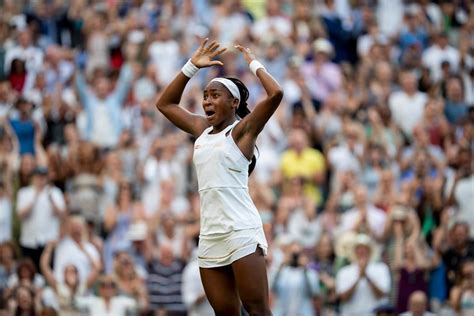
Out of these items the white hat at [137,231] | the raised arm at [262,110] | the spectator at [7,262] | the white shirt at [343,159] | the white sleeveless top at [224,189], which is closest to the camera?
the raised arm at [262,110]

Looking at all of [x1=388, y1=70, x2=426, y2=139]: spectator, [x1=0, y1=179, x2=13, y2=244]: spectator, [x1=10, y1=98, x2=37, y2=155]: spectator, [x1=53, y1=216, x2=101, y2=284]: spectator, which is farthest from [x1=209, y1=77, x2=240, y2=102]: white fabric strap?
[x1=388, y1=70, x2=426, y2=139]: spectator

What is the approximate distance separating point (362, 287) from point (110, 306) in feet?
9.22

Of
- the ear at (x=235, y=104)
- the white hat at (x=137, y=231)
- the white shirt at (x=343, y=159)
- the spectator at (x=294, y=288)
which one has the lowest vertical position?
the spectator at (x=294, y=288)

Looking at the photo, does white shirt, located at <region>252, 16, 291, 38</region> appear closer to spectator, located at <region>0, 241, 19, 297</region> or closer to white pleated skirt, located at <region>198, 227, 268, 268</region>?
spectator, located at <region>0, 241, 19, 297</region>

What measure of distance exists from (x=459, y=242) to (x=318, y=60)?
4.79 m

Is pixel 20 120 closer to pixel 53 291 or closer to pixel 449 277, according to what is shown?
pixel 53 291

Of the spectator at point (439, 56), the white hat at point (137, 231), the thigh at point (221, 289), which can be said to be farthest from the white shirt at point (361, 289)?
the spectator at point (439, 56)

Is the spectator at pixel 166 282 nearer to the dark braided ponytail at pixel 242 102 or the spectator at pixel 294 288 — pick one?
the spectator at pixel 294 288

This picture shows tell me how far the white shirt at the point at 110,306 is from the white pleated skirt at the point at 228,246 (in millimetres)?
5510

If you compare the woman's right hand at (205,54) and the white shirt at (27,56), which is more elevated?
the white shirt at (27,56)

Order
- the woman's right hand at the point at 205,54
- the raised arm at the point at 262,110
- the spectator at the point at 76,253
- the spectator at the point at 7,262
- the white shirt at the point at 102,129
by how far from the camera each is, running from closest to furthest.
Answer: the raised arm at the point at 262,110 < the woman's right hand at the point at 205,54 < the spectator at the point at 7,262 < the spectator at the point at 76,253 < the white shirt at the point at 102,129

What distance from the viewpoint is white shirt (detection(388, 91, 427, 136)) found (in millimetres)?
19031

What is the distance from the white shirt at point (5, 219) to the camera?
1667 cm

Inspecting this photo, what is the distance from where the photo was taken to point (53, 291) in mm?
15375
